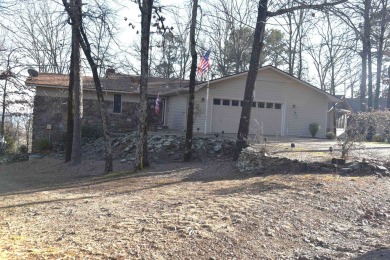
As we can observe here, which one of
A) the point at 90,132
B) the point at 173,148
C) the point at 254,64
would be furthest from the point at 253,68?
the point at 90,132

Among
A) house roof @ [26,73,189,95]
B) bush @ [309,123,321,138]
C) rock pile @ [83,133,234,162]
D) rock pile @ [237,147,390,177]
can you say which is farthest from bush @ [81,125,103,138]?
rock pile @ [237,147,390,177]

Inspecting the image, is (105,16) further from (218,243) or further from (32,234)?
(218,243)

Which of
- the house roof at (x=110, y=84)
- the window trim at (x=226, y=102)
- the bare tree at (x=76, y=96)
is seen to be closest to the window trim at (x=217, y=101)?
the window trim at (x=226, y=102)

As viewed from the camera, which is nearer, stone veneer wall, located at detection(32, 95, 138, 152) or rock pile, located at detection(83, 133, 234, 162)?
rock pile, located at detection(83, 133, 234, 162)

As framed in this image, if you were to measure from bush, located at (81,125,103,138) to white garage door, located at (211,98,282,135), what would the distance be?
21.5 ft

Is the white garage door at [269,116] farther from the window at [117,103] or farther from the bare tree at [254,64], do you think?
the bare tree at [254,64]

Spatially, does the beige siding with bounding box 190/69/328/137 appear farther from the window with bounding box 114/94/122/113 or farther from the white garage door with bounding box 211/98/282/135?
the window with bounding box 114/94/122/113

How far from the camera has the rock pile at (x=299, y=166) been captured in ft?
30.9

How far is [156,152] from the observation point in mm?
16328

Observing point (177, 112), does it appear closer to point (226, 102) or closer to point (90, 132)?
point (226, 102)

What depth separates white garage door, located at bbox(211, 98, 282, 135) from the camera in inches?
856

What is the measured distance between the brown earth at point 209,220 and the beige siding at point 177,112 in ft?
44.0

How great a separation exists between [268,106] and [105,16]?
12.7 m

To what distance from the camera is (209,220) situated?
5.54m
